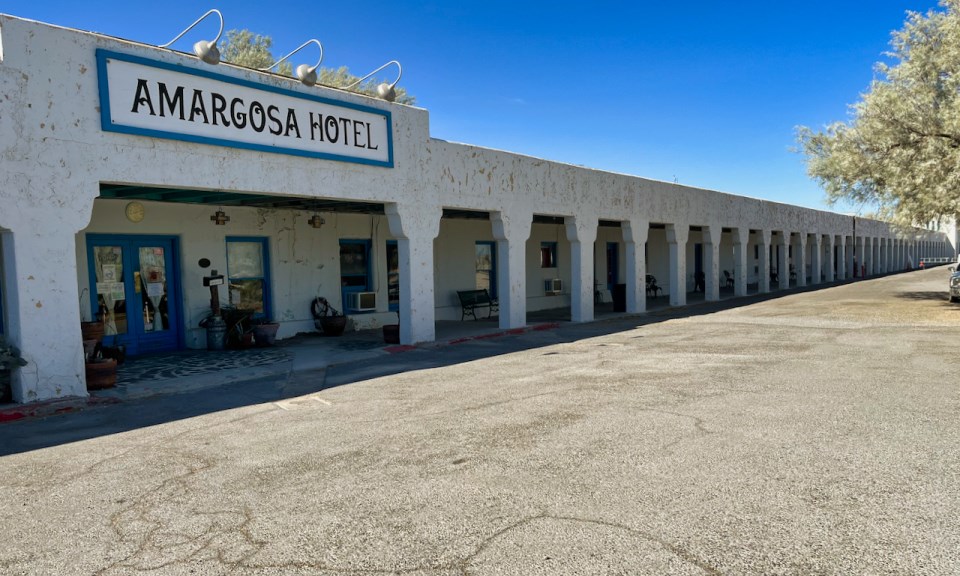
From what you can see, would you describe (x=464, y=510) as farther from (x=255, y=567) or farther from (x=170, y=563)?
(x=170, y=563)

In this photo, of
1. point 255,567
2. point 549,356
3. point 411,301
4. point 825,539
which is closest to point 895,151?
point 549,356

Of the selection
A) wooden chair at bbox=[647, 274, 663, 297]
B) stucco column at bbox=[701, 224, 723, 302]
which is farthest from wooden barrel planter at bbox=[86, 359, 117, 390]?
wooden chair at bbox=[647, 274, 663, 297]

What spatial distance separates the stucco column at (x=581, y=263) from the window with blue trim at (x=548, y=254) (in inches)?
189

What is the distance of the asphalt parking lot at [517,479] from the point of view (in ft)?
11.4

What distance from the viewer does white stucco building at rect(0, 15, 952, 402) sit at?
7.76 m

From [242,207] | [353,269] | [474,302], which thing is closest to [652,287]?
[474,302]

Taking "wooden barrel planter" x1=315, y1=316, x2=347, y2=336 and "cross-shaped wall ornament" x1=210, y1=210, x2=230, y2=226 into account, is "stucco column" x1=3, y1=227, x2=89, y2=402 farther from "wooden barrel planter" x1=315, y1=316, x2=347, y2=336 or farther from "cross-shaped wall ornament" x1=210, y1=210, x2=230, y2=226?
"wooden barrel planter" x1=315, y1=316, x2=347, y2=336

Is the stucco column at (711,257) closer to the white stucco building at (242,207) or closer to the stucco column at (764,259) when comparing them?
the white stucco building at (242,207)

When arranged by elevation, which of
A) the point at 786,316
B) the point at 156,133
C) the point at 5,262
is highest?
the point at 156,133

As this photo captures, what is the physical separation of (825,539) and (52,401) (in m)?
8.55

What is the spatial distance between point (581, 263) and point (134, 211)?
425 inches

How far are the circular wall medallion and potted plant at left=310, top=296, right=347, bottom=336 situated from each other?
4435 millimetres

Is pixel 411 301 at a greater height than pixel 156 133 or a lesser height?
lesser

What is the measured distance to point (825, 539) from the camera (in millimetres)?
3525
